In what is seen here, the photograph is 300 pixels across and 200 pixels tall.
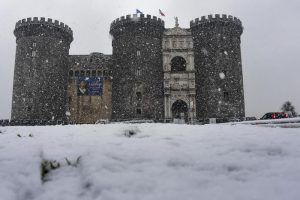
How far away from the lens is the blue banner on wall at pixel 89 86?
1468 inches

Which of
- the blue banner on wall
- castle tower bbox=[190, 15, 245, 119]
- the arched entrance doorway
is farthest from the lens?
the blue banner on wall

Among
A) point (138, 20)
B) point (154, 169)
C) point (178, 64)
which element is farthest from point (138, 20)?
point (154, 169)

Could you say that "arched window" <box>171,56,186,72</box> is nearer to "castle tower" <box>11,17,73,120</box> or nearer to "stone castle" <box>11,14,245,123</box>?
"stone castle" <box>11,14,245,123</box>

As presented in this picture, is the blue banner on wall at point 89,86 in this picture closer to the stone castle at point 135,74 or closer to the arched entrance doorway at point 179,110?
the stone castle at point 135,74

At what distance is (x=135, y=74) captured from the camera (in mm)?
35938

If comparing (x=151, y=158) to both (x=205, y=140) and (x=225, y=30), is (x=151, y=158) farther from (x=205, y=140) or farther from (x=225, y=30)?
(x=225, y=30)

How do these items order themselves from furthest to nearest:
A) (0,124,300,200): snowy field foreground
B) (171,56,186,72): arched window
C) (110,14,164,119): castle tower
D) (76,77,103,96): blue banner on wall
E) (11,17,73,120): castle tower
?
1. (76,77,103,96): blue banner on wall
2. (171,56,186,72): arched window
3. (110,14,164,119): castle tower
4. (11,17,73,120): castle tower
5. (0,124,300,200): snowy field foreground

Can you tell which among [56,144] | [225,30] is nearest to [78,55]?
[225,30]

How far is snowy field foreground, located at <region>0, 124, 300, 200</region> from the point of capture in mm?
2760

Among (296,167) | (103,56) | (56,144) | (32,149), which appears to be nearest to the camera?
(296,167)

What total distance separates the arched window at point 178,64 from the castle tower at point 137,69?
1.47m

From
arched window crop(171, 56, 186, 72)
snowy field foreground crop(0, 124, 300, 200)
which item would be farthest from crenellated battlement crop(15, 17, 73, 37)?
snowy field foreground crop(0, 124, 300, 200)

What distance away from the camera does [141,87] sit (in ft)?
117

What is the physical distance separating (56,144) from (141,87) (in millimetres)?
31641
